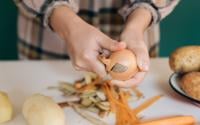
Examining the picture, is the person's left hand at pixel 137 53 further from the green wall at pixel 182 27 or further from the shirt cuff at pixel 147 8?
the green wall at pixel 182 27

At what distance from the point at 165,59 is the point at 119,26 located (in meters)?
0.18

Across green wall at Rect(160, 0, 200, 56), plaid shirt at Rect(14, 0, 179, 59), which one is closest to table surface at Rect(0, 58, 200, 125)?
plaid shirt at Rect(14, 0, 179, 59)

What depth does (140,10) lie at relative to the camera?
3.20 ft

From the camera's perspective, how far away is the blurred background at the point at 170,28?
1.66 meters

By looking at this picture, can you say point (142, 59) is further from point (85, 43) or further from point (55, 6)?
point (55, 6)

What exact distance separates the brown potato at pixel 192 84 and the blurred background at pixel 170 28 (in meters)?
0.88

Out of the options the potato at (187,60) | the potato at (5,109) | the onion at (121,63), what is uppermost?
the onion at (121,63)

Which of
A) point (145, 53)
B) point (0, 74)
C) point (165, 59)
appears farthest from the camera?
point (165, 59)

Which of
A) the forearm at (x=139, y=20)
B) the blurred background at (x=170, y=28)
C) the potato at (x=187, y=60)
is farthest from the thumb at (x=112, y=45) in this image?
the blurred background at (x=170, y=28)

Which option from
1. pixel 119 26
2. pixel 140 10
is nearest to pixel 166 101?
pixel 140 10

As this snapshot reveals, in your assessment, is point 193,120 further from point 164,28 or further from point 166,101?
point 164,28

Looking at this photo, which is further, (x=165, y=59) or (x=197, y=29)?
(x=197, y=29)

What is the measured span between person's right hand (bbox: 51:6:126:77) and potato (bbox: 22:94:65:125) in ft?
0.31

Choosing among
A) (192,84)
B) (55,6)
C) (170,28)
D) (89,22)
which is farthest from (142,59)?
(170,28)
